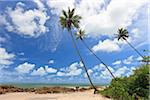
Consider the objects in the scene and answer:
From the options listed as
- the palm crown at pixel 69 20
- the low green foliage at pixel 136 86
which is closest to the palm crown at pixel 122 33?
the palm crown at pixel 69 20

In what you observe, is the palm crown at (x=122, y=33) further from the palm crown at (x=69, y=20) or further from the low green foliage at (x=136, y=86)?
the low green foliage at (x=136, y=86)

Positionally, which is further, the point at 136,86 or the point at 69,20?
the point at 69,20

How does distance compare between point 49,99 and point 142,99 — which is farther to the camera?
point 49,99

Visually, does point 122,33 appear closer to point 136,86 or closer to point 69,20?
point 69,20

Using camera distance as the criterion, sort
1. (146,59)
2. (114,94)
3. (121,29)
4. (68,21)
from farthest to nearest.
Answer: (121,29), (68,21), (114,94), (146,59)

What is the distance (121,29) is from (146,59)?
28492 millimetres

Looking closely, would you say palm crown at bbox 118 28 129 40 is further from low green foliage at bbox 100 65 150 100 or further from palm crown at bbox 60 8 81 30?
low green foliage at bbox 100 65 150 100

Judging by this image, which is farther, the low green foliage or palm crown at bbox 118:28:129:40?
palm crown at bbox 118:28:129:40

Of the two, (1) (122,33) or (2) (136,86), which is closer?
(2) (136,86)

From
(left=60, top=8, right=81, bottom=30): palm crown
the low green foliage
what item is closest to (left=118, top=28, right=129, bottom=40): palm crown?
(left=60, top=8, right=81, bottom=30): palm crown

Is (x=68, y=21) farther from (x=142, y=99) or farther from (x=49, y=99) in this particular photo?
(x=142, y=99)

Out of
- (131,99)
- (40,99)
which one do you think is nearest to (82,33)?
(40,99)

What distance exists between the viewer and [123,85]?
20.0 m

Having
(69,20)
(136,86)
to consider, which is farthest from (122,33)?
(136,86)
